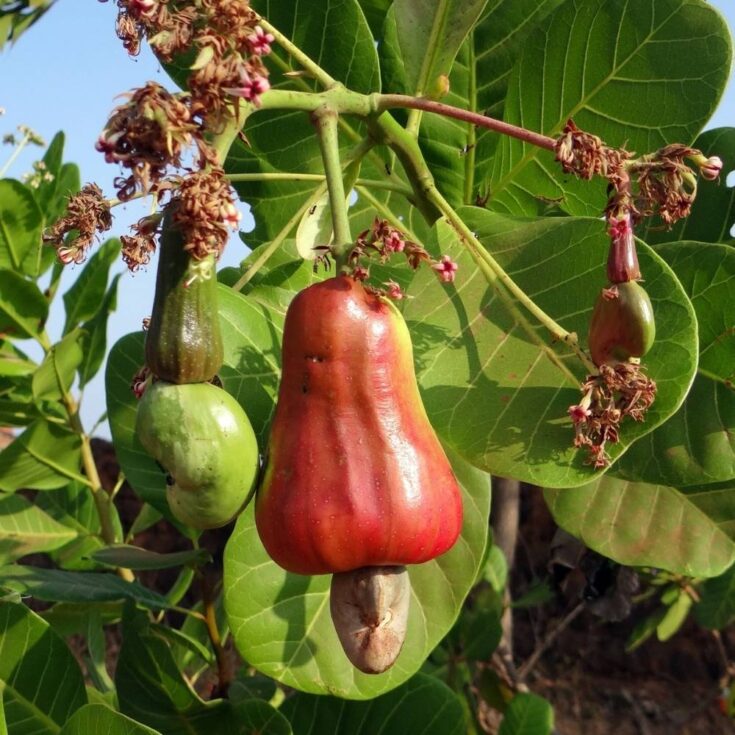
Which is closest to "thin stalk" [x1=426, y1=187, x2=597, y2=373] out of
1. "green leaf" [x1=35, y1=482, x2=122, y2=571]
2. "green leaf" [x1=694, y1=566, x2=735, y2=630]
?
"green leaf" [x1=35, y1=482, x2=122, y2=571]

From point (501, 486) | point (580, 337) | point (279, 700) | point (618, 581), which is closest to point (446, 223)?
point (580, 337)

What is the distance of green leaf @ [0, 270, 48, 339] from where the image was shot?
181 cm

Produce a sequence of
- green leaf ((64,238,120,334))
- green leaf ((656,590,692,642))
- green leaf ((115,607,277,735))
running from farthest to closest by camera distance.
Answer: green leaf ((656,590,692,642)) < green leaf ((64,238,120,334)) < green leaf ((115,607,277,735))

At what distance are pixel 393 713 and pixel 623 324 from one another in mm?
910

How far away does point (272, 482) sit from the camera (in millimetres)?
785

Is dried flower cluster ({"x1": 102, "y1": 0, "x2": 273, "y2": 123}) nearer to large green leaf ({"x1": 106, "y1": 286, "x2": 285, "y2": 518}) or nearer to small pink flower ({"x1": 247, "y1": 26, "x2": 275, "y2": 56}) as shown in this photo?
small pink flower ({"x1": 247, "y1": 26, "x2": 275, "y2": 56})

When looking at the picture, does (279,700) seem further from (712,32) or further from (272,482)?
(712,32)

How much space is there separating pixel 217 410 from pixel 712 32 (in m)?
0.70

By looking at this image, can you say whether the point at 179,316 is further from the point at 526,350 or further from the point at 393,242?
the point at 526,350

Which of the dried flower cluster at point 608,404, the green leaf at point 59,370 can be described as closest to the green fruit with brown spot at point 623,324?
the dried flower cluster at point 608,404

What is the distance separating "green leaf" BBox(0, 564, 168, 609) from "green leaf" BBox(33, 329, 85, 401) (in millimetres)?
376

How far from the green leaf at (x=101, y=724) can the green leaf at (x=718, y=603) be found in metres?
1.93

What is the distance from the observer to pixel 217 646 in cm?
165

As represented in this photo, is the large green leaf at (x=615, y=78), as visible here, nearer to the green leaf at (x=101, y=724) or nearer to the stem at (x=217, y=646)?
the green leaf at (x=101, y=724)
